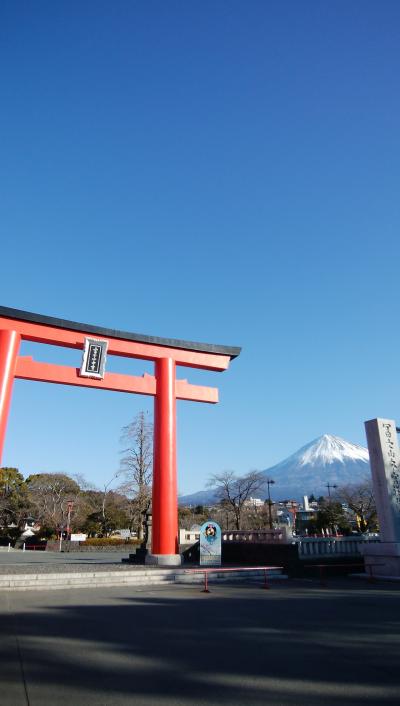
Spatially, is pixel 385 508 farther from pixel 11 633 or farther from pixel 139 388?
pixel 11 633

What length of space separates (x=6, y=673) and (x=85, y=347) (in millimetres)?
12108

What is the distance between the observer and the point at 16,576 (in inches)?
389

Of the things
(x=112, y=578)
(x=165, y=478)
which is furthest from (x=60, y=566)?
(x=165, y=478)

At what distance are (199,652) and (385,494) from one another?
953 cm

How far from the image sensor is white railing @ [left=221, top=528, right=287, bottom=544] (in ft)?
45.5

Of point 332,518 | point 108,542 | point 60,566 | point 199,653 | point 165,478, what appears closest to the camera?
point 199,653

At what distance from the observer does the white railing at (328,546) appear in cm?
1341

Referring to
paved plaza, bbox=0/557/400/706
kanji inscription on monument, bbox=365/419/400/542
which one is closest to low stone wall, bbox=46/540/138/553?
kanji inscription on monument, bbox=365/419/400/542

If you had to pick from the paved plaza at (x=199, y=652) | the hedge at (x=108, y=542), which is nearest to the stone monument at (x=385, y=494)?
the paved plaza at (x=199, y=652)

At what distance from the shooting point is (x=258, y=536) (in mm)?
15953

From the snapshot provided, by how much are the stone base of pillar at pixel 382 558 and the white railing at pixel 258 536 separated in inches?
93.3

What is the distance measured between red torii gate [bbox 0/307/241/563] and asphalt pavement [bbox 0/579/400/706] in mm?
6889

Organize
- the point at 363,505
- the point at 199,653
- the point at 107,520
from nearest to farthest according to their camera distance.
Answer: the point at 199,653 < the point at 107,520 < the point at 363,505

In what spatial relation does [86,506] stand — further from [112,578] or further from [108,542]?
[112,578]
